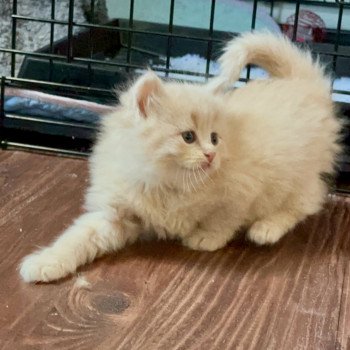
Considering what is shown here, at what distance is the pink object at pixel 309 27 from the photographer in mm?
2418

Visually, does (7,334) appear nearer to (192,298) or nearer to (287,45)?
(192,298)

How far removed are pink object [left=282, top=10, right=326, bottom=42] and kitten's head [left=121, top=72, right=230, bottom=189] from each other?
4.35 ft

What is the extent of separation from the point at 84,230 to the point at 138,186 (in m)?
0.13

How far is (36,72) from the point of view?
197cm

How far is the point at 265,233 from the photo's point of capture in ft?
4.28

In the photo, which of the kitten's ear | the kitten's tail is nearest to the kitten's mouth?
the kitten's ear

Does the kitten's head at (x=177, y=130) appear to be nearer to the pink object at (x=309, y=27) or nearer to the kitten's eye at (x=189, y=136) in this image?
the kitten's eye at (x=189, y=136)

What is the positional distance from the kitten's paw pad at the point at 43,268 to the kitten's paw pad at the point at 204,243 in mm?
259

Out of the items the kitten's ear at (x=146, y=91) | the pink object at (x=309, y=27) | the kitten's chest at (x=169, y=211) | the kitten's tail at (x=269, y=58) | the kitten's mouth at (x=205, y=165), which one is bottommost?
the kitten's chest at (x=169, y=211)

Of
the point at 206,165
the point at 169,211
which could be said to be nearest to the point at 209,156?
the point at 206,165

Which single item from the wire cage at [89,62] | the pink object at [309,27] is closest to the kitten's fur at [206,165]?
the wire cage at [89,62]

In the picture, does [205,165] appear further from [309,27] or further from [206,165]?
[309,27]

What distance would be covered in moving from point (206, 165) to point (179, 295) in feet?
0.75

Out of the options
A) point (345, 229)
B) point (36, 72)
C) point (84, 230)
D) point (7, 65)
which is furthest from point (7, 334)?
point (7, 65)
